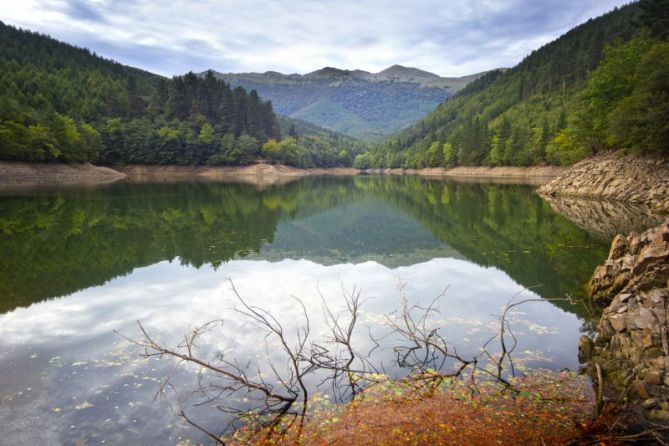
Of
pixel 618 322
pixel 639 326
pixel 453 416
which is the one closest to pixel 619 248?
pixel 618 322

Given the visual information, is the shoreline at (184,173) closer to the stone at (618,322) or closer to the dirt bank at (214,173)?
the dirt bank at (214,173)

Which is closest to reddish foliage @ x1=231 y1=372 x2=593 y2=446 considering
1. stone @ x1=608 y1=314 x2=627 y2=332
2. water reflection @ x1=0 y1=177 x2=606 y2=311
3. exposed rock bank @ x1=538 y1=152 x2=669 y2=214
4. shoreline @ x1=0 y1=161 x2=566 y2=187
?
stone @ x1=608 y1=314 x2=627 y2=332

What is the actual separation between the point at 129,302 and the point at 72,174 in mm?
86422

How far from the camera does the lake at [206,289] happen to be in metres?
8.24

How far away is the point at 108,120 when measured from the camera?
112 meters

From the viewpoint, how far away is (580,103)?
6675 cm

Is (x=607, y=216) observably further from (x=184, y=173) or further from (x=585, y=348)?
(x=184, y=173)

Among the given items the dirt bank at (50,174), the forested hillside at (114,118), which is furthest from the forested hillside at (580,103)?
the dirt bank at (50,174)

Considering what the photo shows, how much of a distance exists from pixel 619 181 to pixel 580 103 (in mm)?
28637

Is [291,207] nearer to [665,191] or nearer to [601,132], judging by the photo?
[665,191]

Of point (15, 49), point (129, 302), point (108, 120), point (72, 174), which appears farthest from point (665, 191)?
point (15, 49)

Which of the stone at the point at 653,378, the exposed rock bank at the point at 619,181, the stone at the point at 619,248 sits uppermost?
the exposed rock bank at the point at 619,181

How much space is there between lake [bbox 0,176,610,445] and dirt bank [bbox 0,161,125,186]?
46.9m

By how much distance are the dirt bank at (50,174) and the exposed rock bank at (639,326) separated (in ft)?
278
